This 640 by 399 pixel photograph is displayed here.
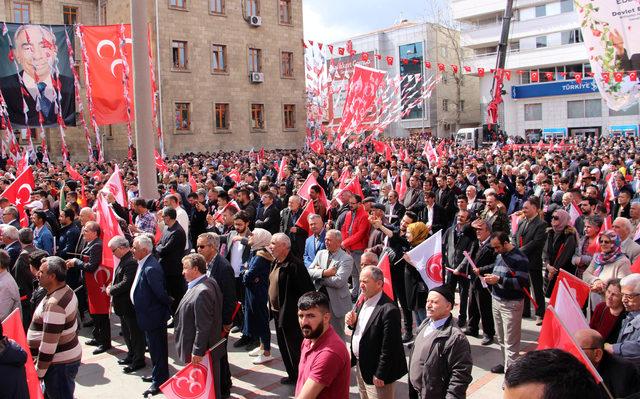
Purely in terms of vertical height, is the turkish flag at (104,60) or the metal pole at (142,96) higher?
the turkish flag at (104,60)

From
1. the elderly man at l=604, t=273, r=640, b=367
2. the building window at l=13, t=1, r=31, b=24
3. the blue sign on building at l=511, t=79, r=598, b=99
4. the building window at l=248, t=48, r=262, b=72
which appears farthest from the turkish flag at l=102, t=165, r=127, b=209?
the blue sign on building at l=511, t=79, r=598, b=99

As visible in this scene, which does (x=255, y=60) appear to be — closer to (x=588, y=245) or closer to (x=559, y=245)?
(x=559, y=245)

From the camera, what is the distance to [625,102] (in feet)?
47.1

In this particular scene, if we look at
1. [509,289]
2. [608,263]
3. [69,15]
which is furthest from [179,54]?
[608,263]

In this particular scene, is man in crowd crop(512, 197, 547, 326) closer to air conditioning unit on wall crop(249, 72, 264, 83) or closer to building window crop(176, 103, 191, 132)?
building window crop(176, 103, 191, 132)

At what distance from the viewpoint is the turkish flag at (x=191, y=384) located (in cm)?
527

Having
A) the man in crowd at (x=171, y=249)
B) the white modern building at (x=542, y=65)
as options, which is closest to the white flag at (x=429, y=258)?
the man in crowd at (x=171, y=249)

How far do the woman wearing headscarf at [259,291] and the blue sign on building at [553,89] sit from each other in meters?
43.1

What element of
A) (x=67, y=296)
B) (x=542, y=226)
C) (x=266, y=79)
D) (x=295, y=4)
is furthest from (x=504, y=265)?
(x=295, y=4)

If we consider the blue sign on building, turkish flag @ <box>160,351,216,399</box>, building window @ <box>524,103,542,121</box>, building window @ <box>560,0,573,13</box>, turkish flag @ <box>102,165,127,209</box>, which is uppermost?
building window @ <box>560,0,573,13</box>

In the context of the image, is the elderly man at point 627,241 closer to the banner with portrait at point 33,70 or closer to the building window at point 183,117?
the banner with portrait at point 33,70

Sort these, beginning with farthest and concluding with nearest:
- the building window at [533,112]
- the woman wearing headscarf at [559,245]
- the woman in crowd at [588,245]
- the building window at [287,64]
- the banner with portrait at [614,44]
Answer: the building window at [533,112] → the building window at [287,64] → the banner with portrait at [614,44] → the woman wearing headscarf at [559,245] → the woman in crowd at [588,245]

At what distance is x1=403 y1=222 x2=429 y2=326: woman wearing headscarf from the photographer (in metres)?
7.13

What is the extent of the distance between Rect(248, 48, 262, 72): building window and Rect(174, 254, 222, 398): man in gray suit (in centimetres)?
3244
